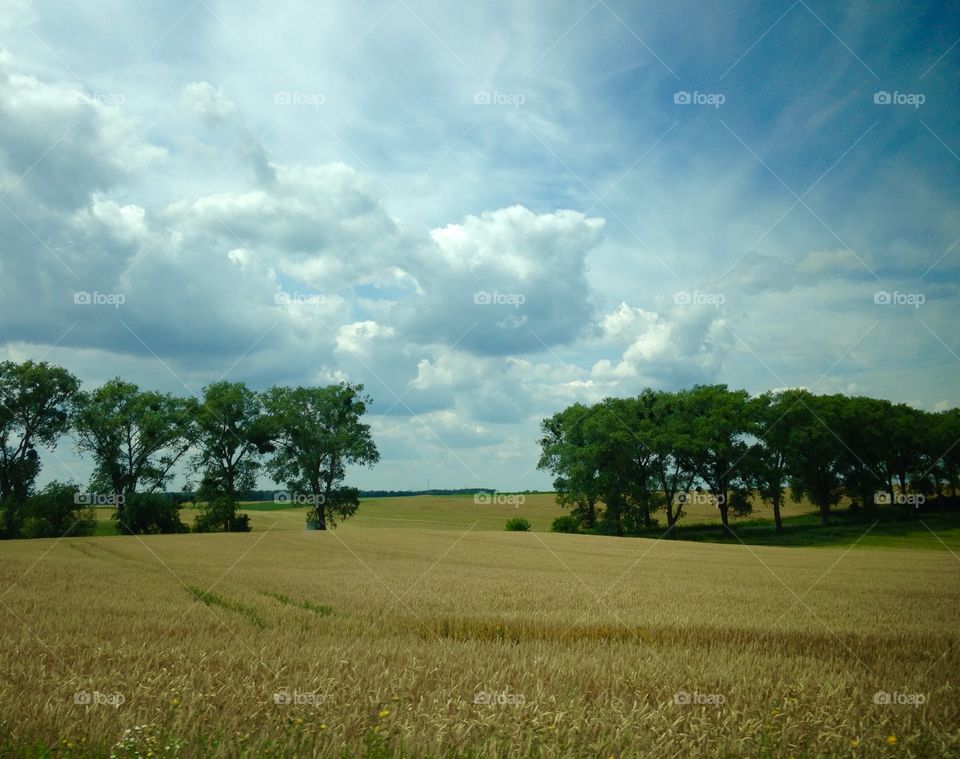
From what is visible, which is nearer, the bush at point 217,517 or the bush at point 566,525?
the bush at point 217,517

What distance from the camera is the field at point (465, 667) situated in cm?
580

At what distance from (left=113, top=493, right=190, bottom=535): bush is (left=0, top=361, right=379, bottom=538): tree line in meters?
0.09

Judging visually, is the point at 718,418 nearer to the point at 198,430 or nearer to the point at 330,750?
the point at 198,430

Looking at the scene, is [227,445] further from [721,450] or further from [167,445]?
[721,450]

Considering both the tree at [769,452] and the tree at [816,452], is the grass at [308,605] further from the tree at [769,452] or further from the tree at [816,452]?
the tree at [816,452]

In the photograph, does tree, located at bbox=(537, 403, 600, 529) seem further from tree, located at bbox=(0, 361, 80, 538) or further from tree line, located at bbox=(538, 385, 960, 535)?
tree, located at bbox=(0, 361, 80, 538)

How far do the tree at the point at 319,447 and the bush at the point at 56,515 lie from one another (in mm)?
16558

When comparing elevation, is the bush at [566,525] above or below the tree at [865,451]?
below

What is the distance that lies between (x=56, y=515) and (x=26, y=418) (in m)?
9.19

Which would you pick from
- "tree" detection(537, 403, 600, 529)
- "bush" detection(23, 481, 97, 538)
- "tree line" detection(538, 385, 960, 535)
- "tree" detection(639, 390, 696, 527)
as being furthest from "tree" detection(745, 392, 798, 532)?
"bush" detection(23, 481, 97, 538)

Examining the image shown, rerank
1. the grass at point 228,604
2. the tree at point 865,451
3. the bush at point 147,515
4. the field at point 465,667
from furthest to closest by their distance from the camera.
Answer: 1. the tree at point 865,451
2. the bush at point 147,515
3. the grass at point 228,604
4. the field at point 465,667

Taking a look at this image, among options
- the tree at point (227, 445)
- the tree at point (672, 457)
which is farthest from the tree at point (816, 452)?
the tree at point (227, 445)

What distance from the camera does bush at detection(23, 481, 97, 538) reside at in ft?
174

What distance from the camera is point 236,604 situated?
1449 centimetres
